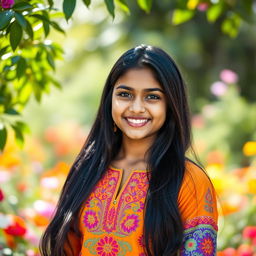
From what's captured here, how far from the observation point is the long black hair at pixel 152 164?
2.33m

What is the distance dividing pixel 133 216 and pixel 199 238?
0.88ft

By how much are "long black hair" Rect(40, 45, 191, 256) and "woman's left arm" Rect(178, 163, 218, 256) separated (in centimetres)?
3

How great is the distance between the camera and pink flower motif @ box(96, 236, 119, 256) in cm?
238

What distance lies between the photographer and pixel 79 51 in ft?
36.5

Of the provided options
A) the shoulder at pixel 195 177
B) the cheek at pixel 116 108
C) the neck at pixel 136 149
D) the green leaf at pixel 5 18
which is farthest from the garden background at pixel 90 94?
the shoulder at pixel 195 177

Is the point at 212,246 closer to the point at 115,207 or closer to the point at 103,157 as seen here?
the point at 115,207

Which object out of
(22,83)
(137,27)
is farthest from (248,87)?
(22,83)

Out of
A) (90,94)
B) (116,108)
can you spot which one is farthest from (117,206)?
(90,94)

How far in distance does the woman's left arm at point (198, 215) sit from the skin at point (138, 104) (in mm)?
239

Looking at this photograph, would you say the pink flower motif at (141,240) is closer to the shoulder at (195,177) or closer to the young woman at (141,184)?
the young woman at (141,184)

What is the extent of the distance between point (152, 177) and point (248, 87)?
30.0 feet

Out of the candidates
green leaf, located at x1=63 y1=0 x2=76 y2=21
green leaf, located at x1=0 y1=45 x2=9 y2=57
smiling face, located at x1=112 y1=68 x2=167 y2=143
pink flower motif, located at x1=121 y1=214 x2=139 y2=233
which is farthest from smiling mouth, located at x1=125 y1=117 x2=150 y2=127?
green leaf, located at x1=0 y1=45 x2=9 y2=57

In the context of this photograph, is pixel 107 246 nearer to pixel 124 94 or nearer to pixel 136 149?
pixel 136 149

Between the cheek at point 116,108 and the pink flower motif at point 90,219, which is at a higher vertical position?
the cheek at point 116,108
